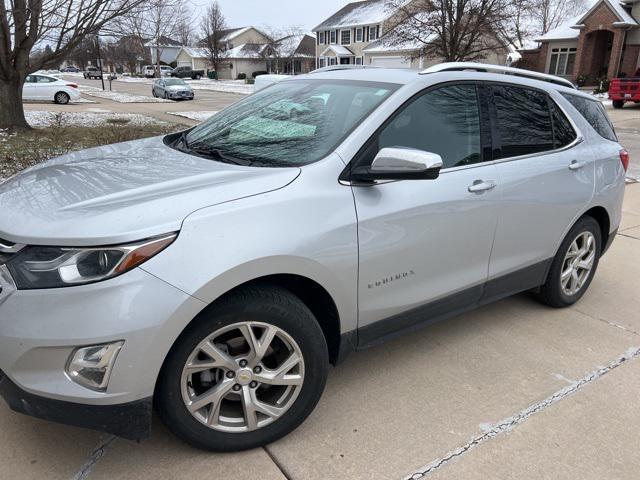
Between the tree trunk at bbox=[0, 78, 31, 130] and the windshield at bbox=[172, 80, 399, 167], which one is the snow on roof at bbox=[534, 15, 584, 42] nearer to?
the tree trunk at bbox=[0, 78, 31, 130]

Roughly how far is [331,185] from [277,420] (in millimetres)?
1104

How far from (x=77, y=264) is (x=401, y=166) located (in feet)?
4.66

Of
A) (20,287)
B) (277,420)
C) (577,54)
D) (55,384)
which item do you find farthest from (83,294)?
(577,54)

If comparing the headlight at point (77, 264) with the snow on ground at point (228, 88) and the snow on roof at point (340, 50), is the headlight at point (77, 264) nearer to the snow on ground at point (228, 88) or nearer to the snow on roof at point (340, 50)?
the snow on ground at point (228, 88)

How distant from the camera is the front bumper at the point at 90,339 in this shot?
1903mm

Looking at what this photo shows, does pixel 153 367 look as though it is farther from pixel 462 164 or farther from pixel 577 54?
pixel 577 54

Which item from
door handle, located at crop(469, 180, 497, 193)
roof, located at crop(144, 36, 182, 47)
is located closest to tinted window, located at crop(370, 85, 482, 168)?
door handle, located at crop(469, 180, 497, 193)

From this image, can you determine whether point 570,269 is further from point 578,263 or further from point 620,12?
point 620,12

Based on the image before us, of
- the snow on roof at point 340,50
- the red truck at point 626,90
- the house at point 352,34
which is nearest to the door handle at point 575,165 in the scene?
the red truck at point 626,90

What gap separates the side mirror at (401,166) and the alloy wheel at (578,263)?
194 centimetres

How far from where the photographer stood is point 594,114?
13.4 feet

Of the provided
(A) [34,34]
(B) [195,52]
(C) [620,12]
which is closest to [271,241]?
(A) [34,34]

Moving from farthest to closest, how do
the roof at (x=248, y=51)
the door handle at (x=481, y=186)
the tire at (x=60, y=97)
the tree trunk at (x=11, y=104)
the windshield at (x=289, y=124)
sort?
the roof at (x=248, y=51) < the tire at (x=60, y=97) < the tree trunk at (x=11, y=104) < the door handle at (x=481, y=186) < the windshield at (x=289, y=124)

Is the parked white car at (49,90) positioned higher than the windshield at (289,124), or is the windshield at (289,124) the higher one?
the windshield at (289,124)
